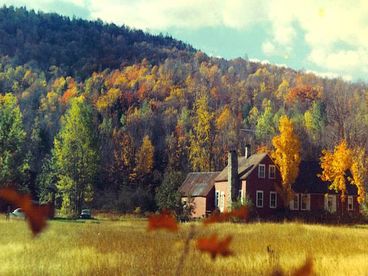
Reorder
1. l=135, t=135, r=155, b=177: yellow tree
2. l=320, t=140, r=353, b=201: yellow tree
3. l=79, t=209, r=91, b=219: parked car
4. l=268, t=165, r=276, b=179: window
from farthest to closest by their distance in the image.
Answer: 1. l=135, t=135, r=155, b=177: yellow tree
2. l=79, t=209, r=91, b=219: parked car
3. l=268, t=165, r=276, b=179: window
4. l=320, t=140, r=353, b=201: yellow tree

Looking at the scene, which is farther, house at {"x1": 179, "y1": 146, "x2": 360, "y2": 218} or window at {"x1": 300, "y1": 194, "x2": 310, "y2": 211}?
window at {"x1": 300, "y1": 194, "x2": 310, "y2": 211}

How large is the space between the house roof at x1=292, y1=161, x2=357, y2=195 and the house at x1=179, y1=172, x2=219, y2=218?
735 centimetres

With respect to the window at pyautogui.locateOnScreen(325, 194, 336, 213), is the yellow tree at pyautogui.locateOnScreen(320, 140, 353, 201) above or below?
above

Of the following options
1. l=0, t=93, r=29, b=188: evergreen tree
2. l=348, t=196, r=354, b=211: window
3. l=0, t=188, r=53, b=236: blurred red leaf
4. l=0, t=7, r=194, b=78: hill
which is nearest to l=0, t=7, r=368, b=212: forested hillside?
l=0, t=93, r=29, b=188: evergreen tree

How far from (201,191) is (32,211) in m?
52.0

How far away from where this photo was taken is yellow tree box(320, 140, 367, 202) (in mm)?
46562

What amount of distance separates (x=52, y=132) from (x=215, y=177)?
48.0m

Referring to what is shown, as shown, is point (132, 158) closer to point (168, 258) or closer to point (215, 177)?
point (215, 177)

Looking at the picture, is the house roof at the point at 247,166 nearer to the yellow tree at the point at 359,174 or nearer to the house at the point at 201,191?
the house at the point at 201,191

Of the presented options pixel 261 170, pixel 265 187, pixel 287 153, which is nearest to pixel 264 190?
pixel 265 187

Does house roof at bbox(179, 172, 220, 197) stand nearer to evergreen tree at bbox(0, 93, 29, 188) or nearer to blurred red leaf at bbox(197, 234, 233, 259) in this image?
evergreen tree at bbox(0, 93, 29, 188)

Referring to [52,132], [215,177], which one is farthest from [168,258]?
[52,132]

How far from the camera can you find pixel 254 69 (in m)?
138

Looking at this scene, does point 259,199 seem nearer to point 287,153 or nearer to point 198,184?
point 287,153
